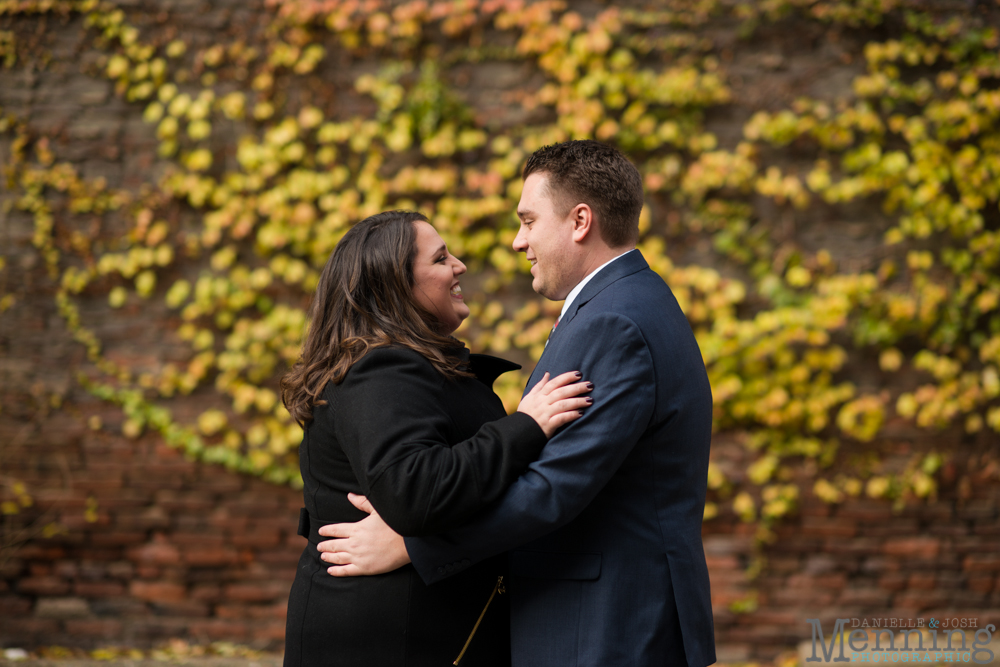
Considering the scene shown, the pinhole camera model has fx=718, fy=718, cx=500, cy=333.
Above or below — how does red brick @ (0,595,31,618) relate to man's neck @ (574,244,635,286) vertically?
below

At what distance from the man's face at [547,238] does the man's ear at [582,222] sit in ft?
0.04

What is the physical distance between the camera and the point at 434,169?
434 cm

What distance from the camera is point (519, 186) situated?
4305 mm

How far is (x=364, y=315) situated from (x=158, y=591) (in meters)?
3.22

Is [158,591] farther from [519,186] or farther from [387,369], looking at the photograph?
[387,369]

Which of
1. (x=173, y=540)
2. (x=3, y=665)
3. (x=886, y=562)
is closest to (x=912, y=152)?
(x=886, y=562)

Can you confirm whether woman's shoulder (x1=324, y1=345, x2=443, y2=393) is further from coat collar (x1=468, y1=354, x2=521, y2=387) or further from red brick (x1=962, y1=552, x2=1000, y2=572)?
red brick (x1=962, y1=552, x2=1000, y2=572)

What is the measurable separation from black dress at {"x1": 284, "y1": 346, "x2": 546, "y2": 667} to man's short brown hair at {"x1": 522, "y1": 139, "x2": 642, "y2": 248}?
544 millimetres

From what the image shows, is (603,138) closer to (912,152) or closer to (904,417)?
(912,152)

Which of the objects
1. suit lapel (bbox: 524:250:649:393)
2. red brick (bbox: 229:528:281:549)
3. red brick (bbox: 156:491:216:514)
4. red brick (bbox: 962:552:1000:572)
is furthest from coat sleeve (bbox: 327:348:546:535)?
red brick (bbox: 962:552:1000:572)

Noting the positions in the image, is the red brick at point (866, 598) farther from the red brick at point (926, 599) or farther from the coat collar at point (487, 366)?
the coat collar at point (487, 366)

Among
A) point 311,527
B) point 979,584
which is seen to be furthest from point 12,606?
point 979,584

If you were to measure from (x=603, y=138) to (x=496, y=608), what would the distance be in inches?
120

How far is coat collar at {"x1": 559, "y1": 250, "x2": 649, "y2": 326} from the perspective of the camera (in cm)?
196
